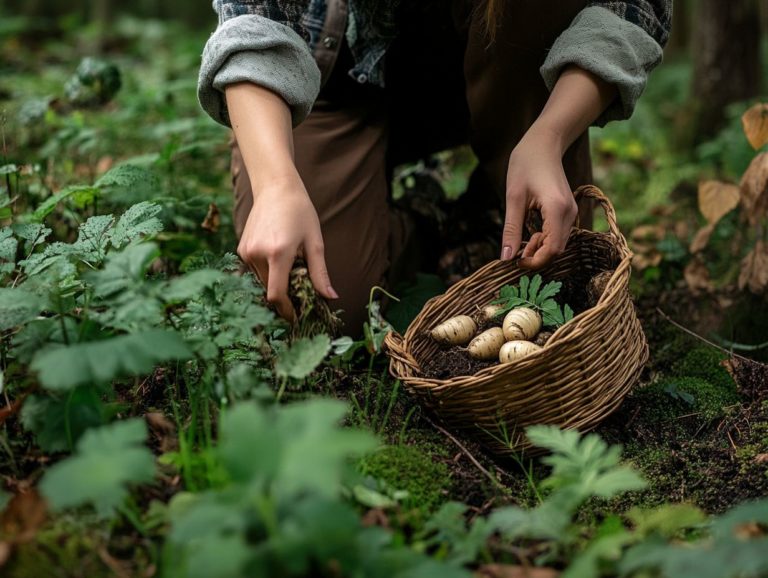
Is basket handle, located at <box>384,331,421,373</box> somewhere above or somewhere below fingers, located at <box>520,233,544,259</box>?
below

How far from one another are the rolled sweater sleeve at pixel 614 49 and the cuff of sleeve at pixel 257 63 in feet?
2.05

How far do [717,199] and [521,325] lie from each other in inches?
41.9

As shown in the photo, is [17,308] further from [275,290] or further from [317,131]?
[317,131]

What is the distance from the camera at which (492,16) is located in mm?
1953

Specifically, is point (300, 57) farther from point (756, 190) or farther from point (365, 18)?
point (756, 190)

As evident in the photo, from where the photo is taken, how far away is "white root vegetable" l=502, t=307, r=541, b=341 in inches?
67.8


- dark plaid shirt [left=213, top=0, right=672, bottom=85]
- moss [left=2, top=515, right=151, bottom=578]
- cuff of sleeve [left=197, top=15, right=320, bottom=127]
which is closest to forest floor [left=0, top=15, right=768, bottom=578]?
moss [left=2, top=515, right=151, bottom=578]

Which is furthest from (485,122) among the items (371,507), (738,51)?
(738,51)

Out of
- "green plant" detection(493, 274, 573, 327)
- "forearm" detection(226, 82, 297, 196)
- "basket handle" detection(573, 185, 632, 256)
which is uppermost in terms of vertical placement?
"forearm" detection(226, 82, 297, 196)

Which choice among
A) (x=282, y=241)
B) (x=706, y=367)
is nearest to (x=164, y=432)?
(x=282, y=241)

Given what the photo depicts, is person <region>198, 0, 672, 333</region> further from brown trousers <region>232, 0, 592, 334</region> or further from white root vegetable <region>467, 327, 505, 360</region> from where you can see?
white root vegetable <region>467, 327, 505, 360</region>

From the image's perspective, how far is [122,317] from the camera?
4.05 ft

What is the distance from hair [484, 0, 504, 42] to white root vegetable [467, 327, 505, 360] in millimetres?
799

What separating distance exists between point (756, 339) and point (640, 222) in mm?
937
